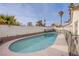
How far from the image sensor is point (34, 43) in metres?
2.18

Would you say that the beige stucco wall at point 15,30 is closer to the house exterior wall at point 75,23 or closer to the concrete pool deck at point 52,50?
the concrete pool deck at point 52,50

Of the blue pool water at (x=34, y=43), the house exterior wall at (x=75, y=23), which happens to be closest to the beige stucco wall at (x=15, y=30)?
the blue pool water at (x=34, y=43)

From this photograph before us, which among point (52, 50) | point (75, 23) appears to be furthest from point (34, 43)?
point (75, 23)

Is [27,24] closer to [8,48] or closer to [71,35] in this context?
[8,48]

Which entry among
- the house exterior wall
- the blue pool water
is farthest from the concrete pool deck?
the house exterior wall

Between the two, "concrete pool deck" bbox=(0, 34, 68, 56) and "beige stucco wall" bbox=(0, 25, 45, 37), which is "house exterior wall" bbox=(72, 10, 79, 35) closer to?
"concrete pool deck" bbox=(0, 34, 68, 56)

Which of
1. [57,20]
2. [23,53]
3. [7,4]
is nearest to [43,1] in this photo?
[57,20]

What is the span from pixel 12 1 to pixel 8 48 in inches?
21.2

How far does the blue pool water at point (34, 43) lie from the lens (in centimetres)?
218

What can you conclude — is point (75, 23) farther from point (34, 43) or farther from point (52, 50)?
point (34, 43)

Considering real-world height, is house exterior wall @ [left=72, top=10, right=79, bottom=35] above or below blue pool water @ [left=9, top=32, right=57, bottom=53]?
above

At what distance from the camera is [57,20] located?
2188mm

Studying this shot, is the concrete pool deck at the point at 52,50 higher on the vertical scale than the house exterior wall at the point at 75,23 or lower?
lower

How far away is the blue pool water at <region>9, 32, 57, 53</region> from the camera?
2.18 meters
